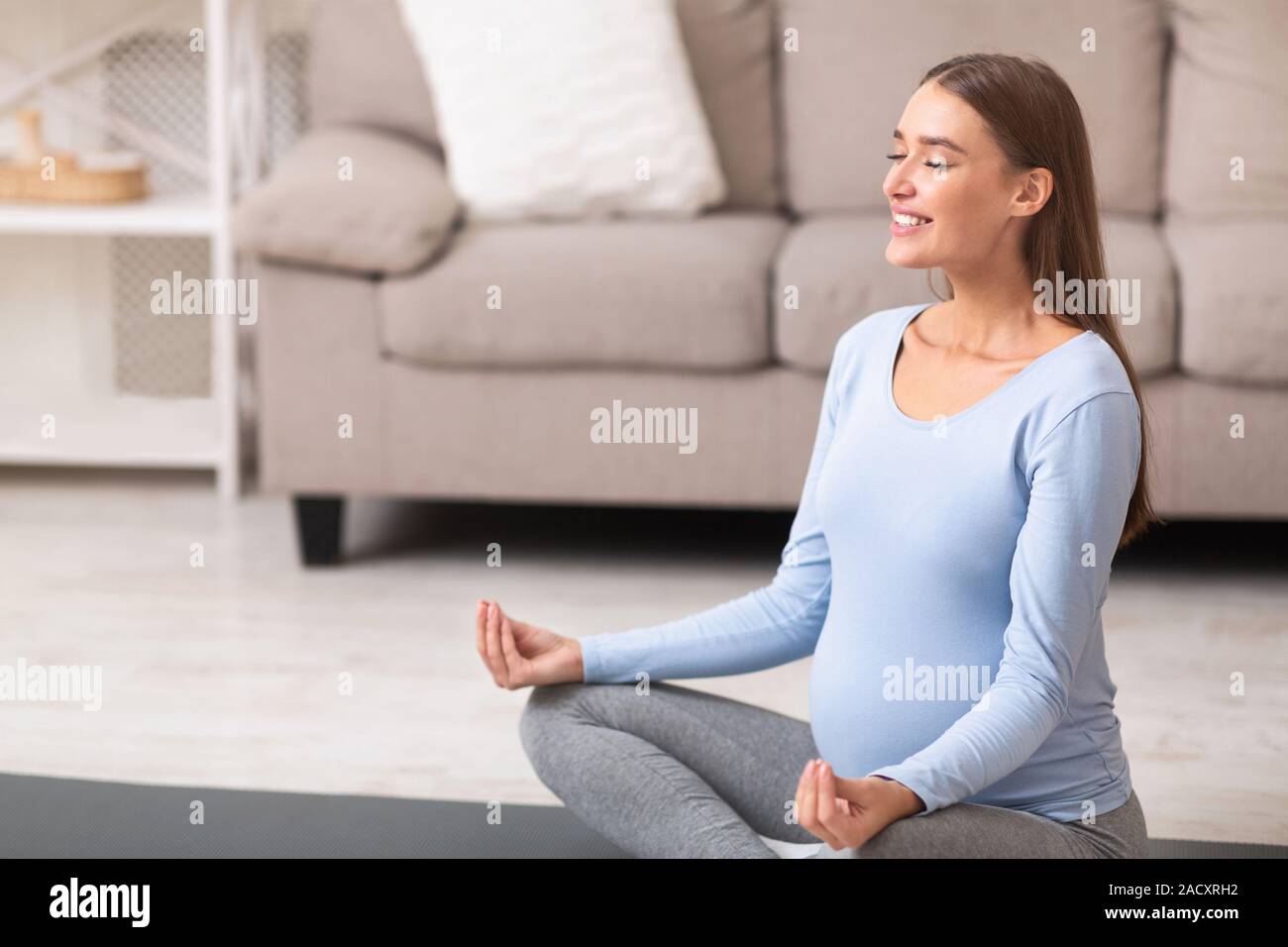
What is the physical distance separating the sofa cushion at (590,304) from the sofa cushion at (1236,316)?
1.90 feet

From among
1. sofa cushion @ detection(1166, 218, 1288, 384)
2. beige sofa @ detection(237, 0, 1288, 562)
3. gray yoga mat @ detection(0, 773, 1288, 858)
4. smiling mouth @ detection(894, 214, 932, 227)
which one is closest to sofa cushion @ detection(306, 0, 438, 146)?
→ beige sofa @ detection(237, 0, 1288, 562)

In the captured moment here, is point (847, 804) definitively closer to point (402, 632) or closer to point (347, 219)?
point (402, 632)

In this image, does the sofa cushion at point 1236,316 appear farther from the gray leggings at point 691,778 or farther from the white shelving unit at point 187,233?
the white shelving unit at point 187,233

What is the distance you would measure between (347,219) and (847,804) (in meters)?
1.56

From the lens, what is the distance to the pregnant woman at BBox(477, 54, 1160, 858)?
1.04 meters

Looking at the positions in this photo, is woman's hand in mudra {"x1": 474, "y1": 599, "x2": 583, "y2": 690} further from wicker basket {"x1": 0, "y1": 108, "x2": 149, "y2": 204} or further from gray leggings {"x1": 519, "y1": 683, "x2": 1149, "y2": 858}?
→ wicker basket {"x1": 0, "y1": 108, "x2": 149, "y2": 204}

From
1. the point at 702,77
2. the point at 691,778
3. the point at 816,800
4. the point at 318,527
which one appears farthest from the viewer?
the point at 702,77

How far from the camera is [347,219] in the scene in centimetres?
233

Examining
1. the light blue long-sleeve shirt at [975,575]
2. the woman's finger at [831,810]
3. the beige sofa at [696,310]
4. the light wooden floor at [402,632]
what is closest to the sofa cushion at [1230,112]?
the beige sofa at [696,310]

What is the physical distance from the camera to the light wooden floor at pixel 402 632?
175 cm

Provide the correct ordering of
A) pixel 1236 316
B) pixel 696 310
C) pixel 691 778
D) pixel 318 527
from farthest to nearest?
pixel 318 527
pixel 696 310
pixel 1236 316
pixel 691 778

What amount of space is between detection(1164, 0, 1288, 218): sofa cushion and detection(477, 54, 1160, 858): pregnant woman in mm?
1546

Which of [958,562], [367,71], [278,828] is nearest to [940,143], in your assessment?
[958,562]
